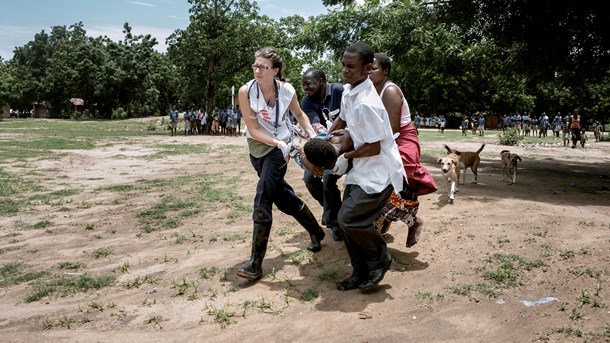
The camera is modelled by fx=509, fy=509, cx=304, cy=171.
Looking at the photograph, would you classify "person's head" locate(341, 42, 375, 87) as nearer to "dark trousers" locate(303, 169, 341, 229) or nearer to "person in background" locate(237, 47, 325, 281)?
"person in background" locate(237, 47, 325, 281)

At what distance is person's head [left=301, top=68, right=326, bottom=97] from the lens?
5.24 metres

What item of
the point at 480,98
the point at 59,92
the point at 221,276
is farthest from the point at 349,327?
the point at 59,92

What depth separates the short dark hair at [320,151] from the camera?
4070mm

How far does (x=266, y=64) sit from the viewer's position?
176 inches

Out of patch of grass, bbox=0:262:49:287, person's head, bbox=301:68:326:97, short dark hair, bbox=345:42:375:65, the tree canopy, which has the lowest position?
patch of grass, bbox=0:262:49:287

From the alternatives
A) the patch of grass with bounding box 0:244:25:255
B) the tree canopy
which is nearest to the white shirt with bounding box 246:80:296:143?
the patch of grass with bounding box 0:244:25:255

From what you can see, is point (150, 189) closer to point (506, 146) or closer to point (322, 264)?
point (322, 264)

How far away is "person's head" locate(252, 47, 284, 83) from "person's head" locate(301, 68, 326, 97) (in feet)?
2.39

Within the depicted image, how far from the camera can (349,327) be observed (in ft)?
12.1

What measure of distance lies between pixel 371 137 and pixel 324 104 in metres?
1.66

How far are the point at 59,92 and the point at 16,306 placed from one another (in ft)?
215

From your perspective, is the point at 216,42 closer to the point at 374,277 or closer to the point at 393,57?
the point at 393,57

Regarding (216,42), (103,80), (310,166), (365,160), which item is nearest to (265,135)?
(310,166)

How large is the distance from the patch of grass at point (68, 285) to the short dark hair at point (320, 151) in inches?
93.1
